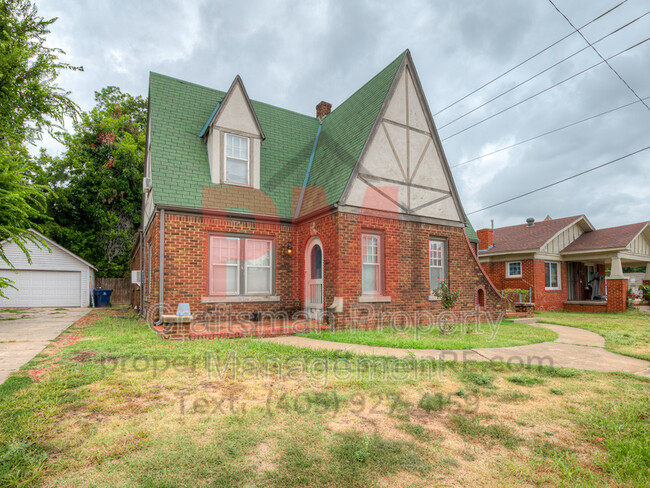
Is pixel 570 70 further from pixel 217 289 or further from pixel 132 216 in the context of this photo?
pixel 132 216

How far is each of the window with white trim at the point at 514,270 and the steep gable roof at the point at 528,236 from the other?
99 cm

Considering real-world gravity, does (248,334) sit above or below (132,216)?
below

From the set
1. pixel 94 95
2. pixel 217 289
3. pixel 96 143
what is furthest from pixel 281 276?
pixel 94 95

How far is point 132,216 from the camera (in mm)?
27406

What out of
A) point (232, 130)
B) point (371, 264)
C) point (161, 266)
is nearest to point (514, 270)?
point (371, 264)

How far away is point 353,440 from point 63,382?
153 inches

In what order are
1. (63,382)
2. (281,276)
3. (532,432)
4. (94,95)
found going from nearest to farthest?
(532,432), (63,382), (281,276), (94,95)

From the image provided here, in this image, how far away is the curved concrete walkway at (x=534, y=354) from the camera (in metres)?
6.23

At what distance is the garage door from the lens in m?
21.1

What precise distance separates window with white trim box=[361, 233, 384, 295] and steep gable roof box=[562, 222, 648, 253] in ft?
51.3

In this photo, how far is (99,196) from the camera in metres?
25.6

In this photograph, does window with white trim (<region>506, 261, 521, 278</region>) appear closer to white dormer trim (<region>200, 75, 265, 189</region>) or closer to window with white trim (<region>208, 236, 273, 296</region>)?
window with white trim (<region>208, 236, 273, 296</region>)

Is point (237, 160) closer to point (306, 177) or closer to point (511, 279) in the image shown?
point (306, 177)

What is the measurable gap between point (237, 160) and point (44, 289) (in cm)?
1755
